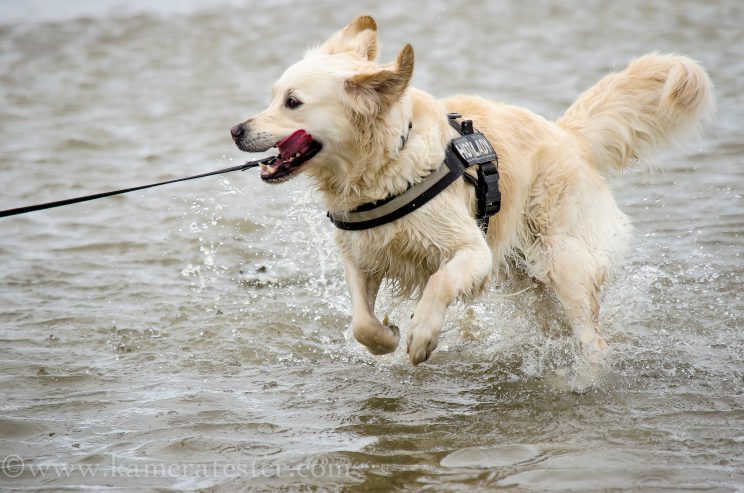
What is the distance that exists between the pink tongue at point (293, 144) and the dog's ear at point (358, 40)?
62 centimetres

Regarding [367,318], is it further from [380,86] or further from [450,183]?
[380,86]

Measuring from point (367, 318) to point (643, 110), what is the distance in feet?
→ 6.79

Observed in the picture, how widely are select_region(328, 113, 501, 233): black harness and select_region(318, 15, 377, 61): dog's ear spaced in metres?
0.54

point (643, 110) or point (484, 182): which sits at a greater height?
point (643, 110)

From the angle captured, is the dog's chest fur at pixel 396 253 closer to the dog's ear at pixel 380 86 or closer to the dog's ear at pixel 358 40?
the dog's ear at pixel 380 86

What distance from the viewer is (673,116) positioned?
527 cm

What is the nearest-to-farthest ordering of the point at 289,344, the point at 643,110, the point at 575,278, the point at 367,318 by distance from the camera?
the point at 367,318 < the point at 575,278 < the point at 643,110 < the point at 289,344

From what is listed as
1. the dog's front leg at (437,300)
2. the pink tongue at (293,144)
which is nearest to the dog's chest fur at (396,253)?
the dog's front leg at (437,300)

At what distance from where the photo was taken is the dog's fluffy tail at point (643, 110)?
5.21 metres

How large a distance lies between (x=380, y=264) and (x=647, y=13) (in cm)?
1162

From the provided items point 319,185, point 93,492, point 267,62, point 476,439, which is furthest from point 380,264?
point 267,62

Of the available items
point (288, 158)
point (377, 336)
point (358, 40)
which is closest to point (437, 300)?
point (377, 336)

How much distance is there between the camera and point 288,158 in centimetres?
436

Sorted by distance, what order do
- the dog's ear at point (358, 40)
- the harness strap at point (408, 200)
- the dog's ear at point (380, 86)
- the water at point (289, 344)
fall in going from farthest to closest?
the dog's ear at point (358, 40), the harness strap at point (408, 200), the dog's ear at point (380, 86), the water at point (289, 344)
